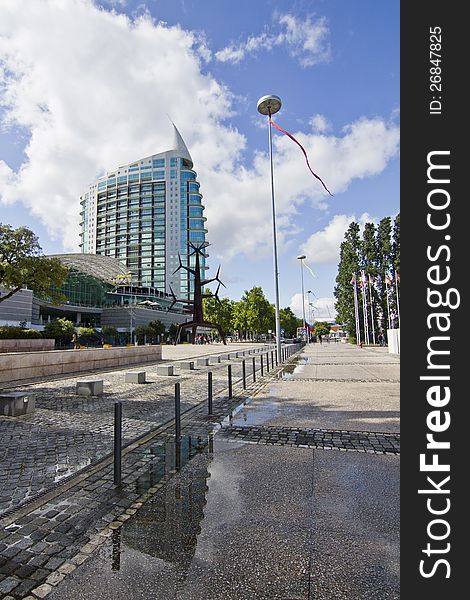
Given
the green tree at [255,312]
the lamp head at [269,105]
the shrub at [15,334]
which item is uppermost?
the lamp head at [269,105]

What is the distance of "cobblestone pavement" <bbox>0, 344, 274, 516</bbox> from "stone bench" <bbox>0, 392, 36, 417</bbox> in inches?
8.8

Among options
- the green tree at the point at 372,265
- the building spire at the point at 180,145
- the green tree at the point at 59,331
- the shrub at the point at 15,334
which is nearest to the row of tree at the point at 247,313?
the green tree at the point at 372,265

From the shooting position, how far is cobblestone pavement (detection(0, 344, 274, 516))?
461 cm

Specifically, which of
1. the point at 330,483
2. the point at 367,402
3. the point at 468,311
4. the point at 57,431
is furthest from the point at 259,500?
the point at 367,402

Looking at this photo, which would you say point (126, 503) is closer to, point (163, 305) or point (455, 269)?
point (455, 269)

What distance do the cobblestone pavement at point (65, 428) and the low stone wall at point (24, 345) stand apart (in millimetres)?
11368

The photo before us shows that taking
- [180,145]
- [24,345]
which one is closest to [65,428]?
[24,345]

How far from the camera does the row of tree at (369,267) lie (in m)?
51.5

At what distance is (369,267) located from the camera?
5434 cm

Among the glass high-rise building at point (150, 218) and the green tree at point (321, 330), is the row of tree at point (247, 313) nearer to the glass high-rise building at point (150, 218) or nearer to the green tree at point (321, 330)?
the green tree at point (321, 330)

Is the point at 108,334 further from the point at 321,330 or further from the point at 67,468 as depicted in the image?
the point at 321,330

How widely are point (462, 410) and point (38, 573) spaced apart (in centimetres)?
325

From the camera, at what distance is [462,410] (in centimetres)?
206

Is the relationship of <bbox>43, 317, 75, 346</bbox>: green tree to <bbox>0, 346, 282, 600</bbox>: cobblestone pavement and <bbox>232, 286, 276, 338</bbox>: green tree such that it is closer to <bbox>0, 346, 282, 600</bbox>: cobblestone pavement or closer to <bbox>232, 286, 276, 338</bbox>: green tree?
<bbox>232, 286, 276, 338</bbox>: green tree
